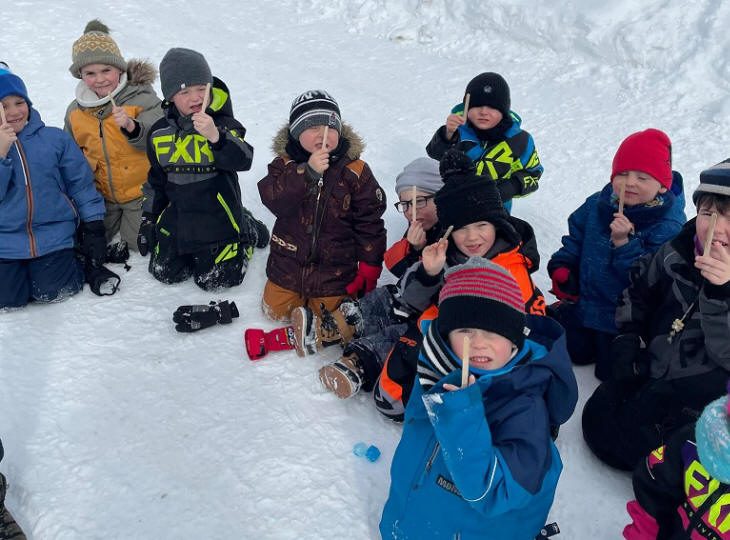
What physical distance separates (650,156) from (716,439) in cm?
201

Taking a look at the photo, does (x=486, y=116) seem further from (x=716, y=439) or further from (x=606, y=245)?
(x=716, y=439)

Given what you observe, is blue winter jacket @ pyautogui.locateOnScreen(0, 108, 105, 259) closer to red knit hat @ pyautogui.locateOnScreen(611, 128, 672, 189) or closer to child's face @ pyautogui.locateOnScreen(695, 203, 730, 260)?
red knit hat @ pyautogui.locateOnScreen(611, 128, 672, 189)

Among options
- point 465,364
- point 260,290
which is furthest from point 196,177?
point 465,364

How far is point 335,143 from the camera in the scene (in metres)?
3.69

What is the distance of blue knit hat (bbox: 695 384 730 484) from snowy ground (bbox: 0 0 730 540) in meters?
1.05

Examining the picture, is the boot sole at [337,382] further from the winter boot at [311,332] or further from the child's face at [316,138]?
the child's face at [316,138]

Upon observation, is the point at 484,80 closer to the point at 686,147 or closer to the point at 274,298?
the point at 274,298

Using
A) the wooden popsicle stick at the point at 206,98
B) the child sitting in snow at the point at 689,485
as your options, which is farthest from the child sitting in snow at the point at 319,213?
the child sitting in snow at the point at 689,485

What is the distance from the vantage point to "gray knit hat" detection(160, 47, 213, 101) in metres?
3.83

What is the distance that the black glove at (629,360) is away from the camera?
2992mm

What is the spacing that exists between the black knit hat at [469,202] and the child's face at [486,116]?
3.85ft

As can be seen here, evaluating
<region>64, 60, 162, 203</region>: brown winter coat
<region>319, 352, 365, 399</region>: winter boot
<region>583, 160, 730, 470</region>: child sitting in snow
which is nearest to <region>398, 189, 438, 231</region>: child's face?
<region>319, 352, 365, 399</region>: winter boot

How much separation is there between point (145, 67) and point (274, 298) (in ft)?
6.74

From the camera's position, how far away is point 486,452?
2010mm
